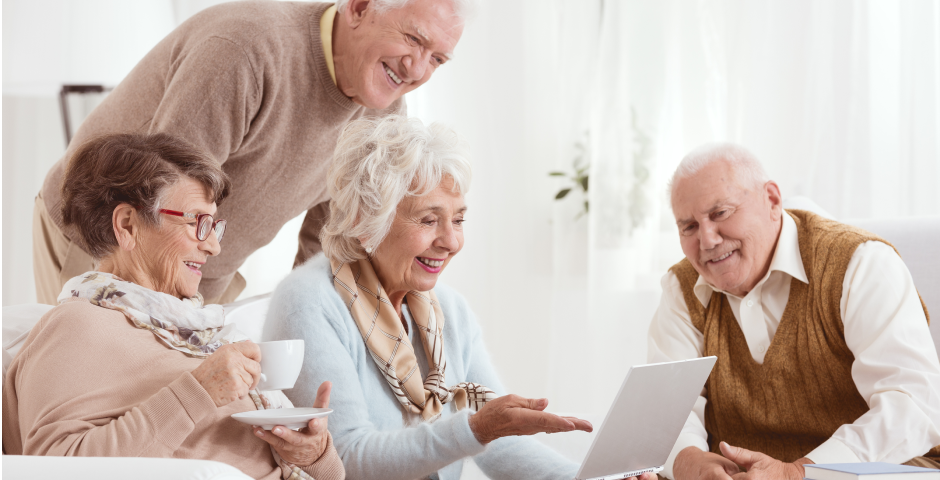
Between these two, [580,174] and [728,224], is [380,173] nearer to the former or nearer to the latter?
[728,224]

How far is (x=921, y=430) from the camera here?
1.53m

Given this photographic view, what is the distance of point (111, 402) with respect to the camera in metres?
1.07

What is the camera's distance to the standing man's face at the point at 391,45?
1776mm

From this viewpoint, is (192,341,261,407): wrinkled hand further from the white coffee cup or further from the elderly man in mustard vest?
the elderly man in mustard vest

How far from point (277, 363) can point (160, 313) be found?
0.29m

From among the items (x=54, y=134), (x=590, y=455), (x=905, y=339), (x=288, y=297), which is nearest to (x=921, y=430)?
(x=905, y=339)

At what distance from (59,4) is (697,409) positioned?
2.47 meters

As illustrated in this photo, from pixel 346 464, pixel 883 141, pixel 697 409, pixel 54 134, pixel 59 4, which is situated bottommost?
pixel 697 409

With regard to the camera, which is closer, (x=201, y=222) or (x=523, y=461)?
(x=201, y=222)

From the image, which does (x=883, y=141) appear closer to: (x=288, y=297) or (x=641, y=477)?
(x=641, y=477)

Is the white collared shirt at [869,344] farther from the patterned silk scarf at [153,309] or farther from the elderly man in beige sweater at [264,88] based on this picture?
the patterned silk scarf at [153,309]

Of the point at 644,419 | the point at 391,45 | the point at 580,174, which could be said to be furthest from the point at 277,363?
the point at 580,174

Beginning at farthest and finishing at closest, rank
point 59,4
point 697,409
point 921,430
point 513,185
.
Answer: point 513,185
point 59,4
point 697,409
point 921,430

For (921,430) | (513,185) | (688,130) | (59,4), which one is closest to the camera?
(921,430)
